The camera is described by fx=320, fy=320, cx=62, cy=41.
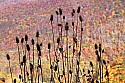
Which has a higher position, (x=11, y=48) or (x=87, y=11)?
(x=87, y=11)

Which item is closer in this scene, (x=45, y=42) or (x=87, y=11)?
(x=45, y=42)

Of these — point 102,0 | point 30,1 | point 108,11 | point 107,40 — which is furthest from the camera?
point 30,1

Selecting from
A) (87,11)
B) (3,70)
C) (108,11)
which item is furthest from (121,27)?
(3,70)

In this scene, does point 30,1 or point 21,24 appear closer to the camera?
point 21,24

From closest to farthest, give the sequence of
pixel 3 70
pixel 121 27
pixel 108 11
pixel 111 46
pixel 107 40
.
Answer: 1. pixel 3 70
2. pixel 111 46
3. pixel 107 40
4. pixel 121 27
5. pixel 108 11

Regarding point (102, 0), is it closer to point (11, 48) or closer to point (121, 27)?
point (121, 27)

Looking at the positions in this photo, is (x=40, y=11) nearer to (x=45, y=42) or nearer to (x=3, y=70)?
(x=45, y=42)

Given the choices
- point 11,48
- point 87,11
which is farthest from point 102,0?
point 11,48

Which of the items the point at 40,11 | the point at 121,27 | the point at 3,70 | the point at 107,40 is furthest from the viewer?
the point at 40,11

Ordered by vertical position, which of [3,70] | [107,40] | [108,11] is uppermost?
[108,11]
